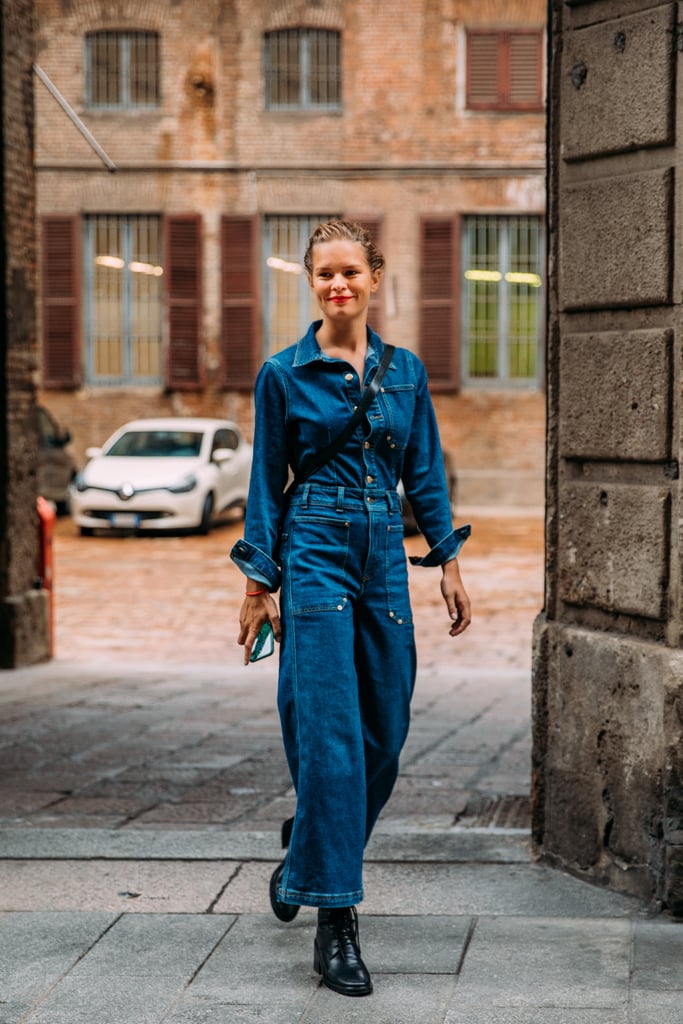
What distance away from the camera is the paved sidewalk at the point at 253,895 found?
4.07 meters

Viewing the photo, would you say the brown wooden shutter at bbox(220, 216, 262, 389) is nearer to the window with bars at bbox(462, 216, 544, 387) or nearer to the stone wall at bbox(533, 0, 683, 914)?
the window with bars at bbox(462, 216, 544, 387)

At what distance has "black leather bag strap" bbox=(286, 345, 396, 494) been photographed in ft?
14.1

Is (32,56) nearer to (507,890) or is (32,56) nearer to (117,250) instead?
(507,890)

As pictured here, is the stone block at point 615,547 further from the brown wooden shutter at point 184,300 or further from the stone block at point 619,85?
the brown wooden shutter at point 184,300

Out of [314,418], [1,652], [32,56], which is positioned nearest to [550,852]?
[314,418]

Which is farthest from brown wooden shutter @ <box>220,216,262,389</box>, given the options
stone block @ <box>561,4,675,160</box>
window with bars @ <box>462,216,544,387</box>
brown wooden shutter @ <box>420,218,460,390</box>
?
stone block @ <box>561,4,675,160</box>

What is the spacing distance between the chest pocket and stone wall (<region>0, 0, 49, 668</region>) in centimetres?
612

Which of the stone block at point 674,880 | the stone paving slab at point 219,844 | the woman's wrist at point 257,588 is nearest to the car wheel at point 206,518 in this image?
the stone paving slab at point 219,844

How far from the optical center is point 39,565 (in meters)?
10.8

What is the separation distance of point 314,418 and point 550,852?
5.71 ft

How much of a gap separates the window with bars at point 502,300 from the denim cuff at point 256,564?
77.7 ft

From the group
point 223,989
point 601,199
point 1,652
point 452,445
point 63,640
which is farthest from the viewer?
point 452,445

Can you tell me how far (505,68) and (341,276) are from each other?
24.1 m

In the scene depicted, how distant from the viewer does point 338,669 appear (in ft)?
13.9
